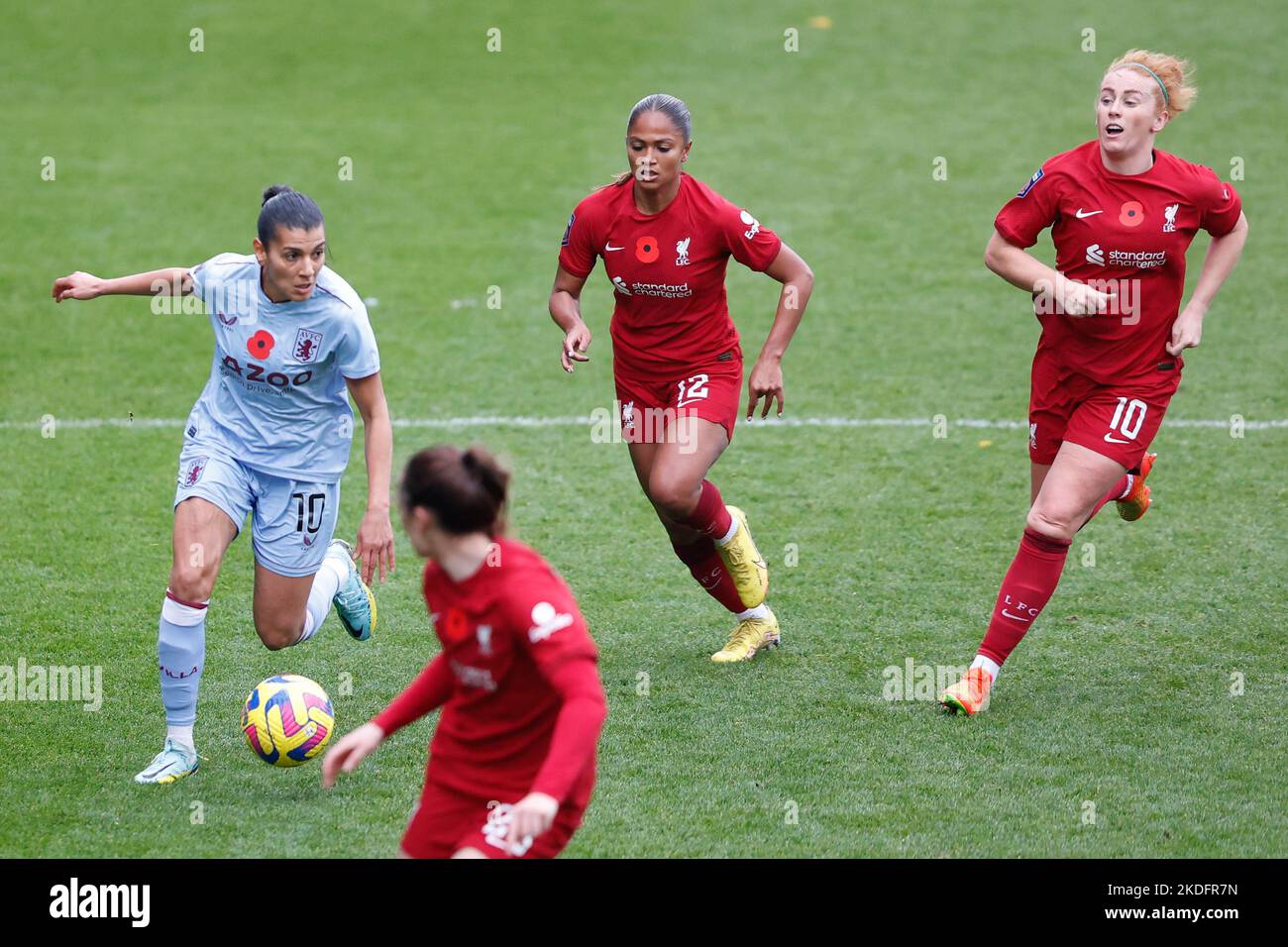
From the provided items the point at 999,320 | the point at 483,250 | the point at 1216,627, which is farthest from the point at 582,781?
the point at 483,250

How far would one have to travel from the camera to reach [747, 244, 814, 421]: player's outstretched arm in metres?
6.54

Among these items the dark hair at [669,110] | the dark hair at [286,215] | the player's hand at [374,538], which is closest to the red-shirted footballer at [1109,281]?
the dark hair at [669,110]

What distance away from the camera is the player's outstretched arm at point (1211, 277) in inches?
246

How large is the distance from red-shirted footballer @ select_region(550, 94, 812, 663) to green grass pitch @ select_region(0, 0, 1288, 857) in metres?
0.50

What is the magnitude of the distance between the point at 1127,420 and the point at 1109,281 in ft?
1.85

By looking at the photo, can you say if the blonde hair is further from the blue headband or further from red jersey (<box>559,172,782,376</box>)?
red jersey (<box>559,172,782,376</box>)

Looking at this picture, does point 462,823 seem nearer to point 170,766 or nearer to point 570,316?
point 170,766

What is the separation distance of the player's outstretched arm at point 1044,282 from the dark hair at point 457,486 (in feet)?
9.56

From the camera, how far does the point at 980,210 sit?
14.8m

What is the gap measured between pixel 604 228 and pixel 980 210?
8878 millimetres

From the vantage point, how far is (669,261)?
657 cm

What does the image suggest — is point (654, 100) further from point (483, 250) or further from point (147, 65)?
point (147, 65)

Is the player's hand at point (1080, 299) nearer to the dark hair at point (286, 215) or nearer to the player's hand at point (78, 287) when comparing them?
the dark hair at point (286, 215)

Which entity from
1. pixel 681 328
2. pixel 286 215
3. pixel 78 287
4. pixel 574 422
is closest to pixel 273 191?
pixel 286 215
